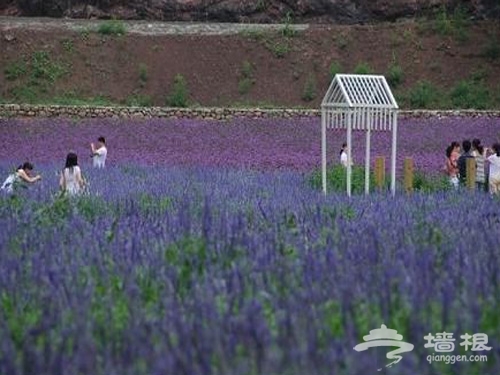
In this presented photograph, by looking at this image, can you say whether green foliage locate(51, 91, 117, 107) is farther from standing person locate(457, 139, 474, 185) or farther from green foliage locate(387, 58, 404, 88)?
standing person locate(457, 139, 474, 185)

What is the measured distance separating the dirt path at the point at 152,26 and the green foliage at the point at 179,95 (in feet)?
16.9

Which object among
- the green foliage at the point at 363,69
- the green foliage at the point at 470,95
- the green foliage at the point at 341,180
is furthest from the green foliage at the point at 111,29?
the green foliage at the point at 341,180

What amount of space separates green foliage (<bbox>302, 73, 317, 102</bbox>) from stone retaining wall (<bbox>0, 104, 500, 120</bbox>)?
13.6ft

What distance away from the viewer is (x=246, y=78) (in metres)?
38.8

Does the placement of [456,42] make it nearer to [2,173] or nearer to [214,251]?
[2,173]

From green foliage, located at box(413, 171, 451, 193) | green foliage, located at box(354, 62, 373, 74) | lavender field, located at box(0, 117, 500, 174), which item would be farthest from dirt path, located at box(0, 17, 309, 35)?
green foliage, located at box(413, 171, 451, 193)

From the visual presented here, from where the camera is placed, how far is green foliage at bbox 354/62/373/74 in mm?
37562

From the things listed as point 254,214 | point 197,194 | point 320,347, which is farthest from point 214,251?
point 197,194

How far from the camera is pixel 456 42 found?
138 feet

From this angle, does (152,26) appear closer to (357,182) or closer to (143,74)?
(143,74)

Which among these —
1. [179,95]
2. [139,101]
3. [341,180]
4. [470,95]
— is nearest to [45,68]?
[139,101]

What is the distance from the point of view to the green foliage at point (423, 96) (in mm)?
36188

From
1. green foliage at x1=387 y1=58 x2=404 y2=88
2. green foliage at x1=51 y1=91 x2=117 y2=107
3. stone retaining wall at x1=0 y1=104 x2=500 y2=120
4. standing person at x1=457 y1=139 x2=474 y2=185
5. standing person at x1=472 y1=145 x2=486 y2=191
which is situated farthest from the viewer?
green foliage at x1=387 y1=58 x2=404 y2=88

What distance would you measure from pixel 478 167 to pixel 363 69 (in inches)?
876
